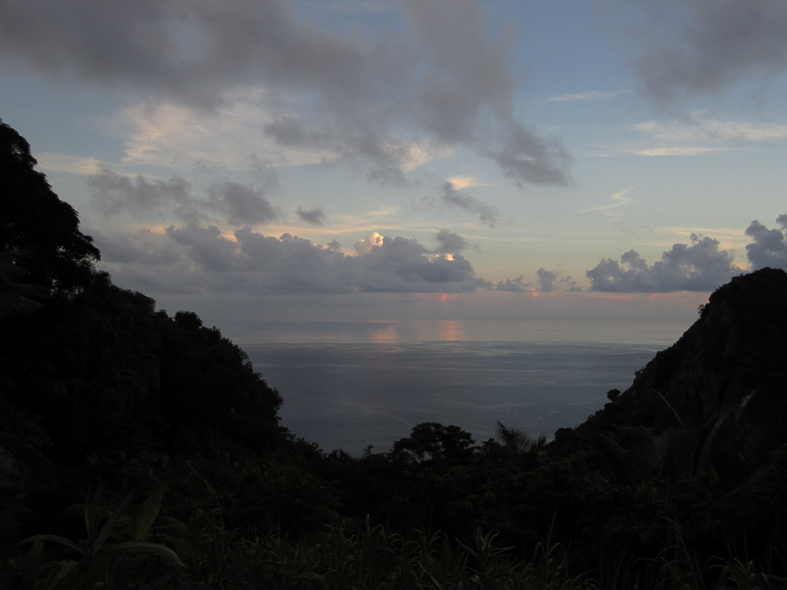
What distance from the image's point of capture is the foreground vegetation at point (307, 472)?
4.18 meters

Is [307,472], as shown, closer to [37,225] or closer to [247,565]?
[37,225]

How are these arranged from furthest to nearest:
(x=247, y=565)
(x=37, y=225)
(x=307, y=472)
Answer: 1. (x=37, y=225)
2. (x=307, y=472)
3. (x=247, y=565)

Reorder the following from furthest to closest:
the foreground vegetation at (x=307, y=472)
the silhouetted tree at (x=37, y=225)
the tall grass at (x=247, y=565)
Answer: the silhouetted tree at (x=37, y=225) < the foreground vegetation at (x=307, y=472) < the tall grass at (x=247, y=565)

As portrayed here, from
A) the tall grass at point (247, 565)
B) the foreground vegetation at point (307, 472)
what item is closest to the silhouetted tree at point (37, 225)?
the foreground vegetation at point (307, 472)

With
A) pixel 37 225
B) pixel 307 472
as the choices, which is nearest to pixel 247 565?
pixel 307 472

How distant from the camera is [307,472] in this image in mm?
23047

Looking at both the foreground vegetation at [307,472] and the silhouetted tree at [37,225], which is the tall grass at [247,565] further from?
the silhouetted tree at [37,225]

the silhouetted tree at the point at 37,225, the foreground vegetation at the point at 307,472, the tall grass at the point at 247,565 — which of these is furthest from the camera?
the silhouetted tree at the point at 37,225

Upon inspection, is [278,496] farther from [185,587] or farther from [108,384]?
[108,384]

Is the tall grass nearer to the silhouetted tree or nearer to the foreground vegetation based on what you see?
the foreground vegetation

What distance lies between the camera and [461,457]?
23828mm

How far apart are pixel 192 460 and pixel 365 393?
3267 inches

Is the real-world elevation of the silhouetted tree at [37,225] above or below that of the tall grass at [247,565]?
above

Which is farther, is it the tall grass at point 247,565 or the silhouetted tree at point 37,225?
the silhouetted tree at point 37,225
